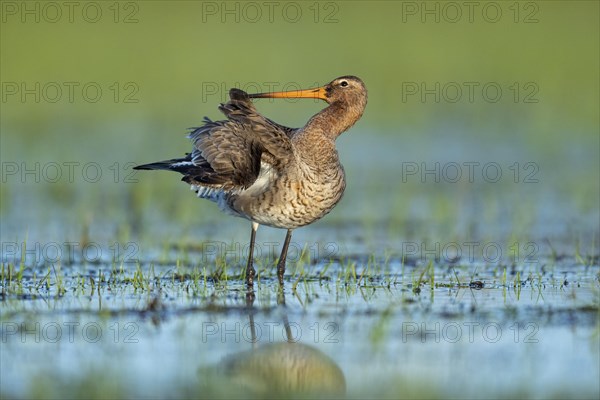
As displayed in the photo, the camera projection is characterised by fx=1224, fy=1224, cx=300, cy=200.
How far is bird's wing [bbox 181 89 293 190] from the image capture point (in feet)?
30.6

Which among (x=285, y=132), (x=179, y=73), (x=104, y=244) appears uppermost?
(x=179, y=73)

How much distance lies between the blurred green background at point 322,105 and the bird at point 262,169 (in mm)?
2062

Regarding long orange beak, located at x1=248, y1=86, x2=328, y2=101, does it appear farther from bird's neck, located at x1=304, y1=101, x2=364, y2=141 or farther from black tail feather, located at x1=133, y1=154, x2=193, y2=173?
black tail feather, located at x1=133, y1=154, x2=193, y2=173

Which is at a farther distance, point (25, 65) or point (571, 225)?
point (25, 65)

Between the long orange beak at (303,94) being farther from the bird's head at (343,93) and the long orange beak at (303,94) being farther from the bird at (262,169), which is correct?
the bird at (262,169)

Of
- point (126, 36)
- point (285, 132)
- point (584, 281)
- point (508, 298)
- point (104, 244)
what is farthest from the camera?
point (126, 36)

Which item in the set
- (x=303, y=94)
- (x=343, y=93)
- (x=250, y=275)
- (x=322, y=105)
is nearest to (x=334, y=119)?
→ (x=343, y=93)

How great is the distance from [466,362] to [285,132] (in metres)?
3.65

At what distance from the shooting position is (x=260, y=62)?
75.0 ft

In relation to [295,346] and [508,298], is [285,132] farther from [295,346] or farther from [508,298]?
[295,346]

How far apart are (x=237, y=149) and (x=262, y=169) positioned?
278 millimetres

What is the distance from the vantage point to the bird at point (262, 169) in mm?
9359

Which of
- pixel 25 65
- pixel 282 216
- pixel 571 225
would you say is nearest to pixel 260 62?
pixel 25 65

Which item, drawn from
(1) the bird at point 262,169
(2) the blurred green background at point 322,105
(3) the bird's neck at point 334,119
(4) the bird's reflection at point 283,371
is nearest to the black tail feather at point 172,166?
(1) the bird at point 262,169
